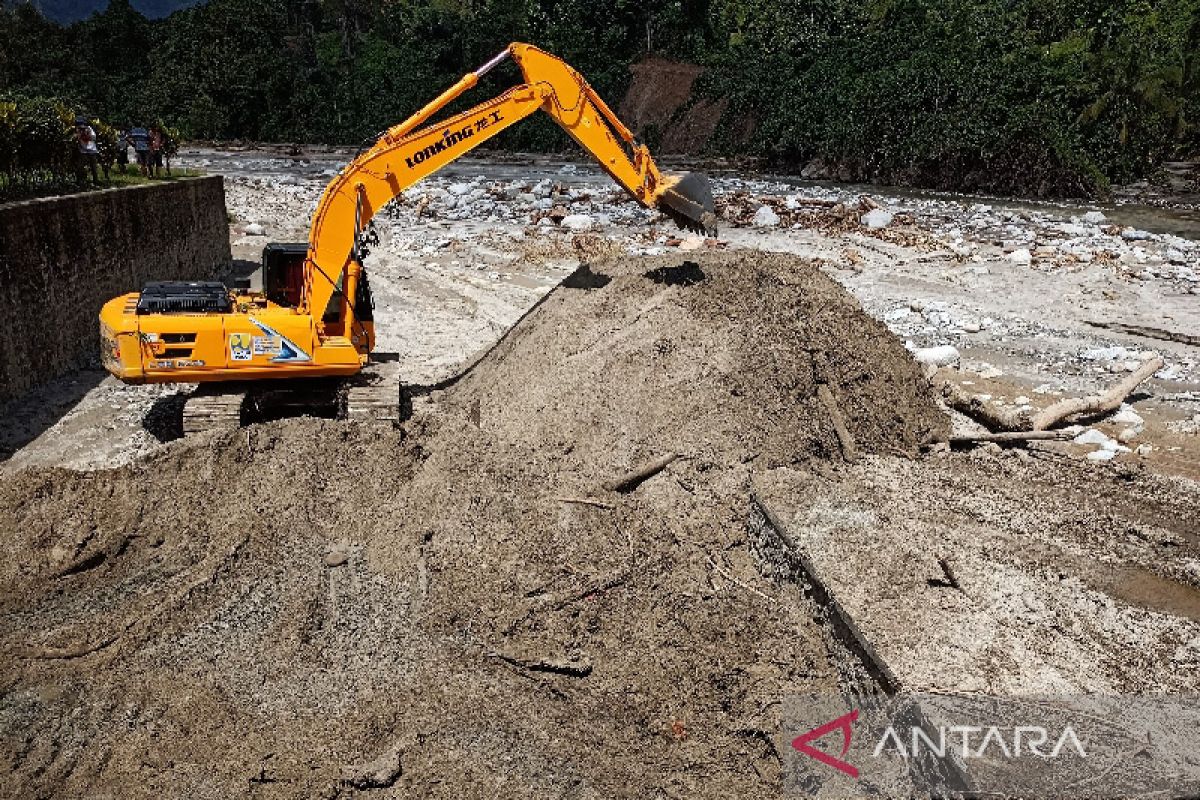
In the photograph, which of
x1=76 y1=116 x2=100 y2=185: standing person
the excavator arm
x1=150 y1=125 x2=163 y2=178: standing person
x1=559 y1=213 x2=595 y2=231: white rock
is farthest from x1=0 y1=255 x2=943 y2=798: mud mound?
x1=150 y1=125 x2=163 y2=178: standing person

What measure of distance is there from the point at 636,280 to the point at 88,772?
269 inches

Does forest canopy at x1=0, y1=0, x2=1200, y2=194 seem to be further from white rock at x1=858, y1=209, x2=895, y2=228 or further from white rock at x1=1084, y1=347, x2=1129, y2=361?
white rock at x1=1084, y1=347, x2=1129, y2=361

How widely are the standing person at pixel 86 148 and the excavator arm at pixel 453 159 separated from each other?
7.85 metres

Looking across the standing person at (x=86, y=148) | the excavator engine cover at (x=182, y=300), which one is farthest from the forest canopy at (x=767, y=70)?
the excavator engine cover at (x=182, y=300)

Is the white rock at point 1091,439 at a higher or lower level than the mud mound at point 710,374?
lower

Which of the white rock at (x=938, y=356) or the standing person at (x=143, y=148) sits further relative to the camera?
the standing person at (x=143, y=148)

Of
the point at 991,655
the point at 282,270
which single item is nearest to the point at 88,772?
the point at 991,655

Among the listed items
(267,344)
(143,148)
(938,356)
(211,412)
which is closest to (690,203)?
(267,344)

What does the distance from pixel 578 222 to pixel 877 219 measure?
22.7 feet

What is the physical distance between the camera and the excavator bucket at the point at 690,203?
8711 millimetres

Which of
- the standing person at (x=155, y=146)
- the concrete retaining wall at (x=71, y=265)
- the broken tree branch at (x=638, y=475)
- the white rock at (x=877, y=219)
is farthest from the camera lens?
the white rock at (x=877, y=219)

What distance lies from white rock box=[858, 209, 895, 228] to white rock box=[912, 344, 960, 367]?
366 inches

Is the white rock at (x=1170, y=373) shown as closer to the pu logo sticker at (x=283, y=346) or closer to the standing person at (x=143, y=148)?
the pu logo sticker at (x=283, y=346)

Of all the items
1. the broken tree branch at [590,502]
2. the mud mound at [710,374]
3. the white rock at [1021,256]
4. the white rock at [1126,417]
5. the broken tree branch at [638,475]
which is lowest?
the white rock at [1126,417]
